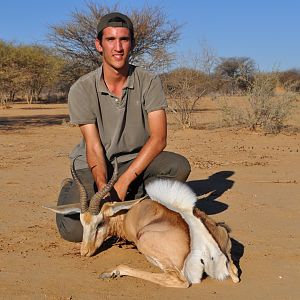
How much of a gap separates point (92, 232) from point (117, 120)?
1.21 m

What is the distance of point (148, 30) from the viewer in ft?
82.4

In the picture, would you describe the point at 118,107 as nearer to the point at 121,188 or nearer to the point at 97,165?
the point at 97,165

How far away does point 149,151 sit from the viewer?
490cm

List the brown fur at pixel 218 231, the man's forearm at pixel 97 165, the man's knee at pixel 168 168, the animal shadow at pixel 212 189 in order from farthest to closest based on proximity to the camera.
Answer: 1. the animal shadow at pixel 212 189
2. the man's knee at pixel 168 168
3. the man's forearm at pixel 97 165
4. the brown fur at pixel 218 231

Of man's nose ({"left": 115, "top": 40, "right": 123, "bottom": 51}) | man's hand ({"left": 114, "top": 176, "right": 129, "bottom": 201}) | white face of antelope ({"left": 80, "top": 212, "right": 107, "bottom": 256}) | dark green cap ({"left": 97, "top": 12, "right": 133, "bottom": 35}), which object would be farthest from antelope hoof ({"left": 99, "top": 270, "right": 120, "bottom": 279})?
dark green cap ({"left": 97, "top": 12, "right": 133, "bottom": 35})

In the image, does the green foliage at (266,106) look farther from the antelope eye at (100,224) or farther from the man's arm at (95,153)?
the antelope eye at (100,224)

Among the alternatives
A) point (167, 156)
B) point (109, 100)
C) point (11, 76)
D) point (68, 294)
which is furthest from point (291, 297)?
point (11, 76)

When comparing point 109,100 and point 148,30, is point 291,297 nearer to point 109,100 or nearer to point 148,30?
point 109,100

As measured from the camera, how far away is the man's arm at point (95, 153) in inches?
190

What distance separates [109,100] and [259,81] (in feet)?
39.3

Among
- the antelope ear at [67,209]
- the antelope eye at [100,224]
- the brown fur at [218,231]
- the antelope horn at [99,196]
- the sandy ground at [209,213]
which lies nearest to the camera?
the sandy ground at [209,213]

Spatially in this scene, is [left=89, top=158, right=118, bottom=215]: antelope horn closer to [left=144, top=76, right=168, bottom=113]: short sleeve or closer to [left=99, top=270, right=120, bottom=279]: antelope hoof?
[left=99, top=270, right=120, bottom=279]: antelope hoof

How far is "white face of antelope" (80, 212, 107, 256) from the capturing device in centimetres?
436

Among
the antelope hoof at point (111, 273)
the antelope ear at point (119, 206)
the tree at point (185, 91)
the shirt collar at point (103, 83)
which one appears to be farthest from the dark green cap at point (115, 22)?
the tree at point (185, 91)
